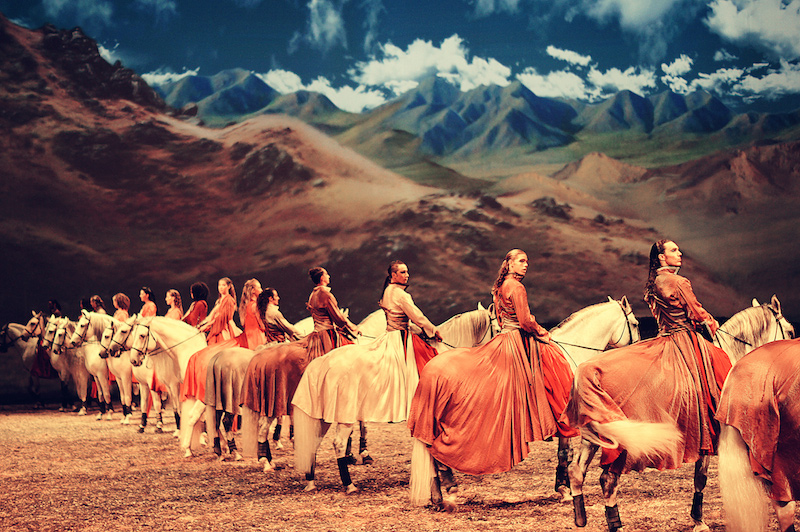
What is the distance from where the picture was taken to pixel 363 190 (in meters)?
16.4

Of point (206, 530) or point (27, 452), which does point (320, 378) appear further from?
point (27, 452)

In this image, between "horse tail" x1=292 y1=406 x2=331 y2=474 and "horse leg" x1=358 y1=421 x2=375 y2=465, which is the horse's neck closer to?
"horse tail" x1=292 y1=406 x2=331 y2=474

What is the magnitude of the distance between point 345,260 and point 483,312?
999 centimetres

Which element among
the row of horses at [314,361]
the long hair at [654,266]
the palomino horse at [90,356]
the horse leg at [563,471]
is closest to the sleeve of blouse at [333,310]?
the row of horses at [314,361]

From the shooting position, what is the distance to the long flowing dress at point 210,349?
6.77 meters

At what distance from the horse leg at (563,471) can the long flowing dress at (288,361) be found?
206cm

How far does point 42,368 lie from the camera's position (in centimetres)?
1209

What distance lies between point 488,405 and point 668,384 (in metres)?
1.12

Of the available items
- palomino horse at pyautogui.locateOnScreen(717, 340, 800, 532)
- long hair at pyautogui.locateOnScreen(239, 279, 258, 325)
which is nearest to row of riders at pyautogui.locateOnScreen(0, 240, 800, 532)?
palomino horse at pyautogui.locateOnScreen(717, 340, 800, 532)

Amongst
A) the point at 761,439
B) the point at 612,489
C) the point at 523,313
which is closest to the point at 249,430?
the point at 523,313

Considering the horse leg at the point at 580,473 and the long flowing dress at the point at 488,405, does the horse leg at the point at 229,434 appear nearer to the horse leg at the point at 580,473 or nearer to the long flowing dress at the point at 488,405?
the long flowing dress at the point at 488,405

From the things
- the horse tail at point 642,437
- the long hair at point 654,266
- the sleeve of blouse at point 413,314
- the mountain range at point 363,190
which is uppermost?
the mountain range at point 363,190

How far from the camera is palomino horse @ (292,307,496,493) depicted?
4891 millimetres

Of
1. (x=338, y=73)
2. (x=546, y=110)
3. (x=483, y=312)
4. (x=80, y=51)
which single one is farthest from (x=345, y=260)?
(x=483, y=312)
